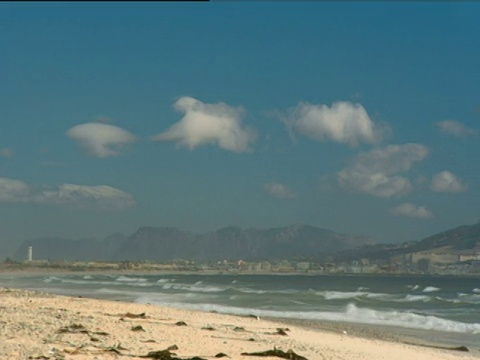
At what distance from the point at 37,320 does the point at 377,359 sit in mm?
8011

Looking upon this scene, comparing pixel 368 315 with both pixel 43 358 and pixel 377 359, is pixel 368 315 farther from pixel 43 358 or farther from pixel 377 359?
pixel 43 358

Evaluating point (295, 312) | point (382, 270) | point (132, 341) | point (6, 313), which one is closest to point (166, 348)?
point (132, 341)

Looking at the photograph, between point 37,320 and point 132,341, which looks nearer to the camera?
point 132,341

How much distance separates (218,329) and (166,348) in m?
5.22

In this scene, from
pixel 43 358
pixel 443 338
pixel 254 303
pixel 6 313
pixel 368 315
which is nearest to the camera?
pixel 43 358

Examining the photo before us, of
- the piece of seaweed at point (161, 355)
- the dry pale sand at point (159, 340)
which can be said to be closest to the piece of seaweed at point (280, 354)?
the dry pale sand at point (159, 340)

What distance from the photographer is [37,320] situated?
1725 centimetres

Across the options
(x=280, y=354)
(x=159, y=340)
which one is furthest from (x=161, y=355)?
(x=280, y=354)

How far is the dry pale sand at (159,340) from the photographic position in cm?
1307

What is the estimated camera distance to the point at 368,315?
32.3 meters

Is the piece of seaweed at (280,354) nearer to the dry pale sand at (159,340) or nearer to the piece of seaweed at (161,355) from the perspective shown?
the dry pale sand at (159,340)

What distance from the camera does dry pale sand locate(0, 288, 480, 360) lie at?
13.1 m

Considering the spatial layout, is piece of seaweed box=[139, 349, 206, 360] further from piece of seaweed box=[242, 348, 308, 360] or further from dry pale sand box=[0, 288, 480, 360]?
piece of seaweed box=[242, 348, 308, 360]

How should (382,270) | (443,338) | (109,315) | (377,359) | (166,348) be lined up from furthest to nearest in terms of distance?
(382,270) < (443,338) < (109,315) < (377,359) < (166,348)
